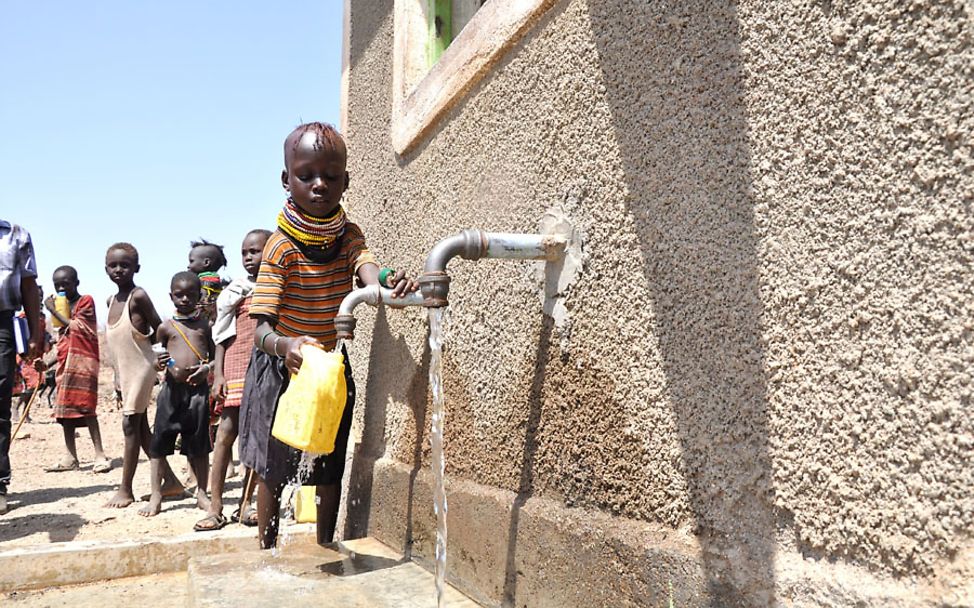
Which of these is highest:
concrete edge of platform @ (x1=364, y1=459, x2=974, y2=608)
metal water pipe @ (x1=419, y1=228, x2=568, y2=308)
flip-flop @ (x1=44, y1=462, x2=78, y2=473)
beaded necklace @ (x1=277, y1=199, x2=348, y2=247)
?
beaded necklace @ (x1=277, y1=199, x2=348, y2=247)

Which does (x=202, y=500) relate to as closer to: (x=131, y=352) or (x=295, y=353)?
(x=131, y=352)

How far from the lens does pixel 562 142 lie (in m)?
2.00

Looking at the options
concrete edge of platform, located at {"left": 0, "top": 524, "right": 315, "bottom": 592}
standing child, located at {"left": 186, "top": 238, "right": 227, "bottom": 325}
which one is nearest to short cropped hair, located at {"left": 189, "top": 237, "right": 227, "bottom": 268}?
standing child, located at {"left": 186, "top": 238, "right": 227, "bottom": 325}

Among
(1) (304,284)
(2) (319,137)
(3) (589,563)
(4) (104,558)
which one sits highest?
(2) (319,137)

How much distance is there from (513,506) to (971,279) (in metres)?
1.32

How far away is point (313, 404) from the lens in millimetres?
2207

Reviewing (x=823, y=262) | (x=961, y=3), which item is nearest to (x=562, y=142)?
(x=823, y=262)

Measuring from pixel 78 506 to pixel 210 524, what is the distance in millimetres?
1360

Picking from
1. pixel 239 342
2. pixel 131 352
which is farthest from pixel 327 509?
pixel 131 352

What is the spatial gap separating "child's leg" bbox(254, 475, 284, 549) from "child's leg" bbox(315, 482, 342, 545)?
6.8 inches

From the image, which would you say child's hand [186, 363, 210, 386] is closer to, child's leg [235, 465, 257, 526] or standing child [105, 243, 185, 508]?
standing child [105, 243, 185, 508]

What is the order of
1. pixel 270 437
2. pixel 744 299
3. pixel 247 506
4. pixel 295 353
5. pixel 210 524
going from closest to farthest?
pixel 744 299, pixel 295 353, pixel 270 437, pixel 210 524, pixel 247 506

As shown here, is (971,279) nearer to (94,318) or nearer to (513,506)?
(513,506)

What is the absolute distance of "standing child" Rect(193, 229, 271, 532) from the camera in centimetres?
387
